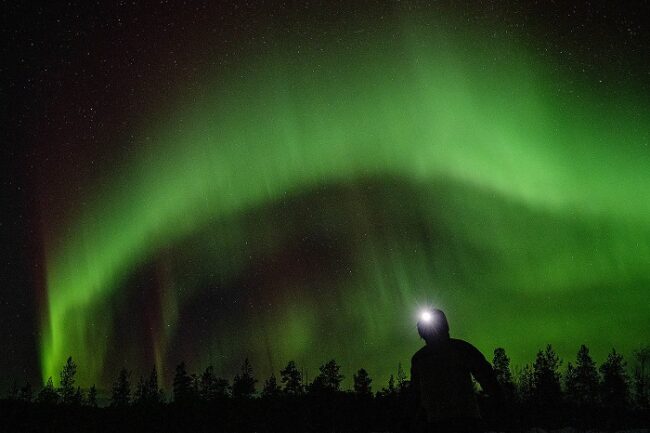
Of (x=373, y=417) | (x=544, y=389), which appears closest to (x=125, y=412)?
(x=373, y=417)

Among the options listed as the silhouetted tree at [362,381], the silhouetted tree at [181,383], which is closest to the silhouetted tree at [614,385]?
the silhouetted tree at [362,381]

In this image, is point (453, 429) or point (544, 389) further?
point (544, 389)

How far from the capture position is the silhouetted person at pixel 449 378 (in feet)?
19.7

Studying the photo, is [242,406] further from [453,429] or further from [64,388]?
[453,429]

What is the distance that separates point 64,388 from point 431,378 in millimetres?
153626

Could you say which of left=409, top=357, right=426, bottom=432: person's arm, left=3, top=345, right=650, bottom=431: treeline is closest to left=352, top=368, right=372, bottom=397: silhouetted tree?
left=3, top=345, right=650, bottom=431: treeline

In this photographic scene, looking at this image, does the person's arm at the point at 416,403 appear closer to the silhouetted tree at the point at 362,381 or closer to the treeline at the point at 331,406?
the treeline at the point at 331,406

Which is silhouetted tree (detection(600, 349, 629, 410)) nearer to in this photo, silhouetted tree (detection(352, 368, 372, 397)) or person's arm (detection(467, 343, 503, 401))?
silhouetted tree (detection(352, 368, 372, 397))

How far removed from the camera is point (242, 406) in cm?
8600

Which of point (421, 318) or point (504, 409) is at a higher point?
point (421, 318)

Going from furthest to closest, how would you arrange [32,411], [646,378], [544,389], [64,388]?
[64,388]
[646,378]
[544,389]
[32,411]

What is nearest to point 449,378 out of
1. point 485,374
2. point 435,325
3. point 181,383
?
point 485,374

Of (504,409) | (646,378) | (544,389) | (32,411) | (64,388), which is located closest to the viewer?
(504,409)

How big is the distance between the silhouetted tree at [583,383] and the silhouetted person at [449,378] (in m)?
113
